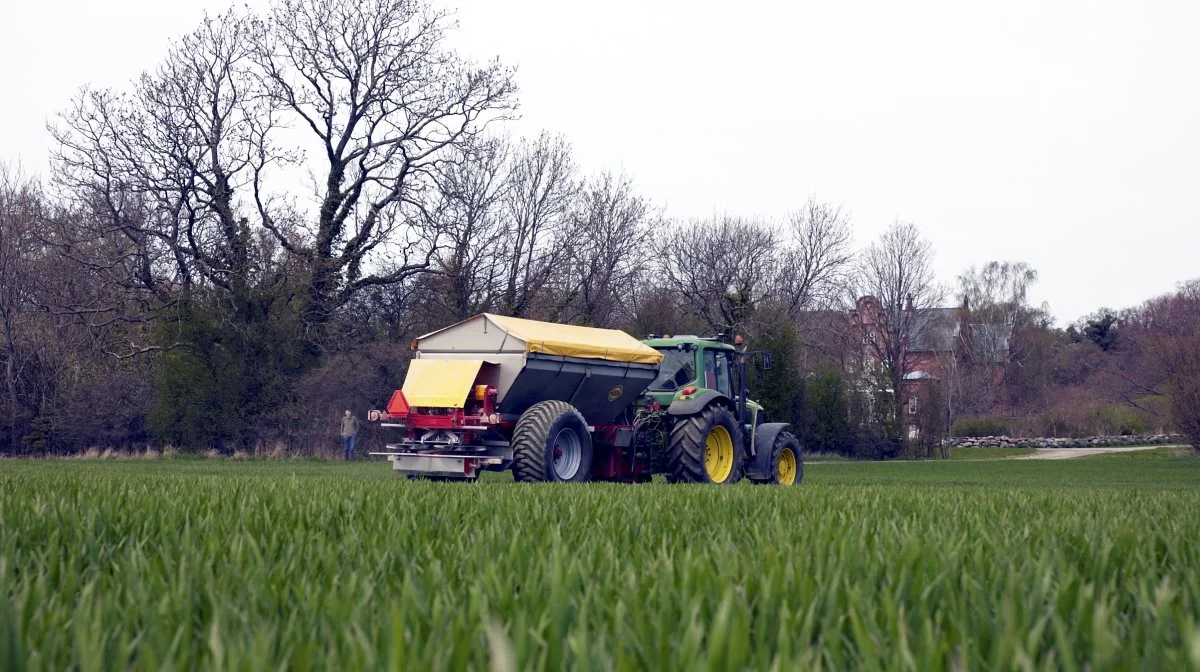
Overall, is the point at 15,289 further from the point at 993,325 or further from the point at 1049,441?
the point at 993,325

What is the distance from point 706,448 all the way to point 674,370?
1.52 metres

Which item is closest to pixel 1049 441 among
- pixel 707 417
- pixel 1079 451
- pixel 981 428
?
pixel 1079 451

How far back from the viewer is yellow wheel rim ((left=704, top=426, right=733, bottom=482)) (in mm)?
16500

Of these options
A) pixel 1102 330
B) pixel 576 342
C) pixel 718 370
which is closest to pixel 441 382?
pixel 576 342

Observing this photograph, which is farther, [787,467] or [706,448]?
[787,467]

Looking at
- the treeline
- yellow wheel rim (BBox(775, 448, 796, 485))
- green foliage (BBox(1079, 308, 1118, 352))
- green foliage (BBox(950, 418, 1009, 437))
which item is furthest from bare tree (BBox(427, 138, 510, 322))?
green foliage (BBox(1079, 308, 1118, 352))

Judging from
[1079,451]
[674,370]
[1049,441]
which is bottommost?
[1079,451]

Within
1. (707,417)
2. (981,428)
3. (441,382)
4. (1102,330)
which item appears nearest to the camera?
(441,382)

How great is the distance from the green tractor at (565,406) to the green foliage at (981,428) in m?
45.1

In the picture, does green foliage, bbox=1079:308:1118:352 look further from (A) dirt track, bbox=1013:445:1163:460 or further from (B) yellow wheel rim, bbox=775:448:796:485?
(B) yellow wheel rim, bbox=775:448:796:485

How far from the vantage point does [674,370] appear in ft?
55.7

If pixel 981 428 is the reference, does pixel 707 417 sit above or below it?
below

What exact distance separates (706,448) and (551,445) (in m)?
2.95

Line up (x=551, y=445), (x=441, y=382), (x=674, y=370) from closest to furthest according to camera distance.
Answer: (x=551, y=445), (x=441, y=382), (x=674, y=370)
